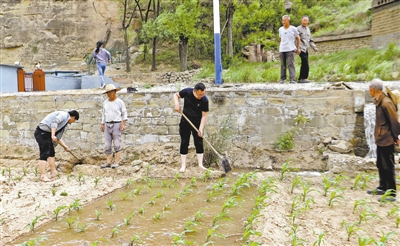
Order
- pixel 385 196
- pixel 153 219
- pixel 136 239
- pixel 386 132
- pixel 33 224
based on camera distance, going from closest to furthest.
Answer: pixel 136 239 < pixel 33 224 < pixel 153 219 < pixel 385 196 < pixel 386 132

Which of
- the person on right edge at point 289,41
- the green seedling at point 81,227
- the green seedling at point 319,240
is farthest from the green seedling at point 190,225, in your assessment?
the person on right edge at point 289,41

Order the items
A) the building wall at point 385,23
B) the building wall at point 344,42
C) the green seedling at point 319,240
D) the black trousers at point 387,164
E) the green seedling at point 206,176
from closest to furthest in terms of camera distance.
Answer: the green seedling at point 319,240
the black trousers at point 387,164
the green seedling at point 206,176
the building wall at point 385,23
the building wall at point 344,42

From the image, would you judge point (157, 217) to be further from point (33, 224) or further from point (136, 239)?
point (33, 224)

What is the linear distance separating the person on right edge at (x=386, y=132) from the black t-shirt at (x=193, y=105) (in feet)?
8.42

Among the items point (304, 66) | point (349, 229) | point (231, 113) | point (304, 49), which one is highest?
point (304, 49)

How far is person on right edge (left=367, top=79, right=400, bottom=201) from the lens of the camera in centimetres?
445

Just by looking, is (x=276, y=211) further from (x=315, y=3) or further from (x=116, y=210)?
(x=315, y=3)

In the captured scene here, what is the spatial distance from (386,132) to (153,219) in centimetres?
312

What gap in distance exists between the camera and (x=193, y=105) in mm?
6074

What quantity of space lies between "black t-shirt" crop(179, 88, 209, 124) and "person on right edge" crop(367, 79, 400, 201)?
2567 millimetres

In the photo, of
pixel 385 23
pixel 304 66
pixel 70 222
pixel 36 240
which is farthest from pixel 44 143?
pixel 385 23

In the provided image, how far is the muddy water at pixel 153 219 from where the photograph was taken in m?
3.50

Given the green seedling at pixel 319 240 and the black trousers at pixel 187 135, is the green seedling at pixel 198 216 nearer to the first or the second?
the green seedling at pixel 319 240

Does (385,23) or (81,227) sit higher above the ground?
(385,23)
